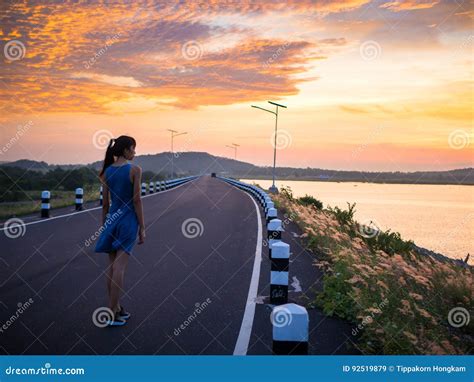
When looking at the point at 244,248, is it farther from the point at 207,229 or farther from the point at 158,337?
the point at 158,337

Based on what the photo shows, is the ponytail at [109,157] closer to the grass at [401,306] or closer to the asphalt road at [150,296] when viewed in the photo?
the asphalt road at [150,296]

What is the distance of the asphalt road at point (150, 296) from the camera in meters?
5.51

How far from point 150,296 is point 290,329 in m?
4.06

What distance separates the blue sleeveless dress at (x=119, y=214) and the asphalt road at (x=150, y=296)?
3.11 feet

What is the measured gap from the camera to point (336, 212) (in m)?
21.0

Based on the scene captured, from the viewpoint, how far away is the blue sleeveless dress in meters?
6.20

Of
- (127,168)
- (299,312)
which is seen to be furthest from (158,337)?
(299,312)

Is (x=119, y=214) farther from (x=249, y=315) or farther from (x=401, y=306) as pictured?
(x=401, y=306)

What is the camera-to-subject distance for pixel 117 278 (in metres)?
6.12

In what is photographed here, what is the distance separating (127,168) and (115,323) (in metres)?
1.81

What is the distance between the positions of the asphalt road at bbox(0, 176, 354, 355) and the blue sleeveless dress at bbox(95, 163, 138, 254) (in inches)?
37.4

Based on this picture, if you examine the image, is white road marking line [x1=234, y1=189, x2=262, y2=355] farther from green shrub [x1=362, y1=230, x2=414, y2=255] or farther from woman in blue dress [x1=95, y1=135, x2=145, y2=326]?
green shrub [x1=362, y1=230, x2=414, y2=255]

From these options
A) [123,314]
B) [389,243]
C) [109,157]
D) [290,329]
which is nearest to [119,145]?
[109,157]
